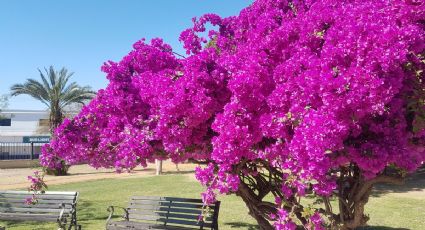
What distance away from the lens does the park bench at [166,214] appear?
6.67 m

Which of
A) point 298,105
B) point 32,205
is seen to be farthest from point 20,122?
point 298,105

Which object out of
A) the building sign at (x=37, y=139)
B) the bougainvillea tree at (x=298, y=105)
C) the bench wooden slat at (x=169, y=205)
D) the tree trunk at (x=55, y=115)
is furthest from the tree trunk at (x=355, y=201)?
the building sign at (x=37, y=139)

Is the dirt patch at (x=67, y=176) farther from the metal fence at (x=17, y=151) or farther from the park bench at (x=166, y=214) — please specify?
the park bench at (x=166, y=214)

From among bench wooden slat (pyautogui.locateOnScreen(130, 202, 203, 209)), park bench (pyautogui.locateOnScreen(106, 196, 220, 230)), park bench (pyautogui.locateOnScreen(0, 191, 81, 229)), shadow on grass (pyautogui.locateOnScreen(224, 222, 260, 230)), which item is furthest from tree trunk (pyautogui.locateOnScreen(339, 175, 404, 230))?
park bench (pyautogui.locateOnScreen(0, 191, 81, 229))

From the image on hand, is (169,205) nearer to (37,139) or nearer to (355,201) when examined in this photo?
(355,201)

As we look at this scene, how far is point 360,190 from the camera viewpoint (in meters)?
5.00

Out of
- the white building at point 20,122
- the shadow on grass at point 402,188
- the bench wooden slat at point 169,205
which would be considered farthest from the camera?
the white building at point 20,122

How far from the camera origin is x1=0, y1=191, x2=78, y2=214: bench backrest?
754cm

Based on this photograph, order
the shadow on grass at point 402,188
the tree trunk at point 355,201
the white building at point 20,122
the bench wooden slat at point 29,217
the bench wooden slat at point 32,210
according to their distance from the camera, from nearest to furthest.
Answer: the tree trunk at point 355,201
the bench wooden slat at point 29,217
the bench wooden slat at point 32,210
the shadow on grass at point 402,188
the white building at point 20,122

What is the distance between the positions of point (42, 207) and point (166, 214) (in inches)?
87.3

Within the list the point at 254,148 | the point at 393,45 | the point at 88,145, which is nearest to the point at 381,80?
the point at 393,45

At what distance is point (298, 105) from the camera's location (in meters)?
3.57

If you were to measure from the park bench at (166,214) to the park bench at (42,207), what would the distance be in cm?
76

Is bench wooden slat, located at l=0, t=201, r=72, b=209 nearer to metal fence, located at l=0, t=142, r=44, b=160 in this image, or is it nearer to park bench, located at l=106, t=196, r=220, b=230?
park bench, located at l=106, t=196, r=220, b=230
